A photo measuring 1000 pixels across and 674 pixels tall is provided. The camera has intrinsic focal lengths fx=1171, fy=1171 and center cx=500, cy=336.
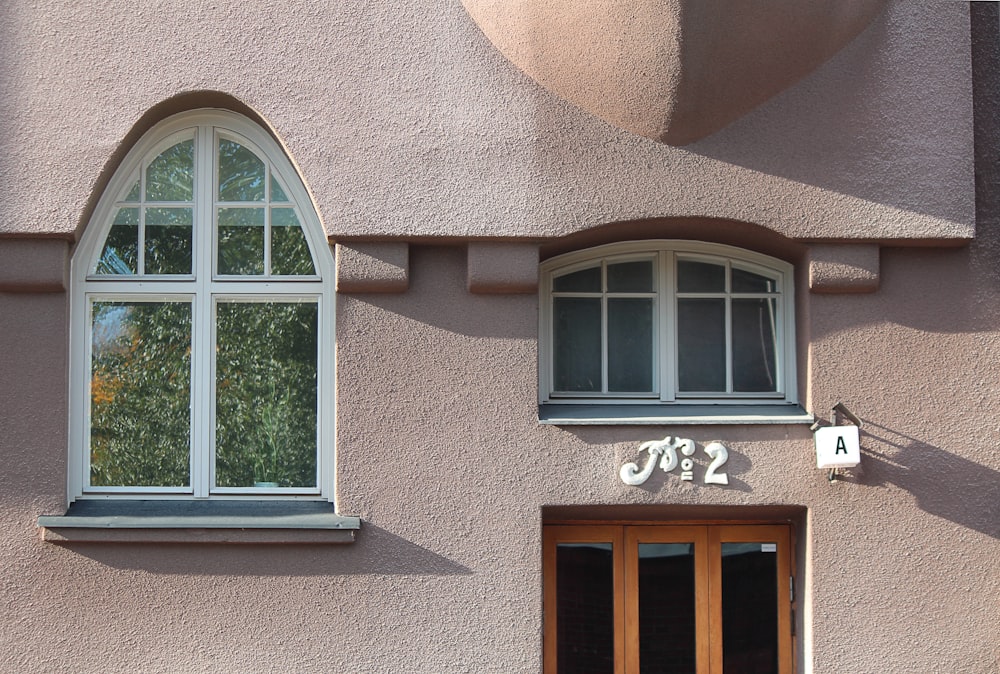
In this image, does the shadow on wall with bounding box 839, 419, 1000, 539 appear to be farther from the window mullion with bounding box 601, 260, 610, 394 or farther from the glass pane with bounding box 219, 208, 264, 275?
the glass pane with bounding box 219, 208, 264, 275

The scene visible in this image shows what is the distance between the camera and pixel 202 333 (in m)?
6.52

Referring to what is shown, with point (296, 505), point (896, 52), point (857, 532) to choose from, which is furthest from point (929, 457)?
point (296, 505)

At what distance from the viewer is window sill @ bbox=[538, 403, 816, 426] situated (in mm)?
6316

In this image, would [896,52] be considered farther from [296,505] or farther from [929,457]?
[296,505]

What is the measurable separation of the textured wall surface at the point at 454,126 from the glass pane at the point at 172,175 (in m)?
0.32

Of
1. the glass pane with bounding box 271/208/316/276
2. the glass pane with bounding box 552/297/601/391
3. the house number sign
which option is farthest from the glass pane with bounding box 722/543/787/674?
the glass pane with bounding box 271/208/316/276

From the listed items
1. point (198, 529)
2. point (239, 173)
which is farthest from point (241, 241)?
point (198, 529)

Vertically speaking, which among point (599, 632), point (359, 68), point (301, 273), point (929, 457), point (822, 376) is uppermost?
point (359, 68)

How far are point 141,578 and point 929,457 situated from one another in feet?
14.0

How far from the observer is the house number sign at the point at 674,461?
629 centimetres

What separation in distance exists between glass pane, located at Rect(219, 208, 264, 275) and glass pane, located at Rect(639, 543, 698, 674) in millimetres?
2715

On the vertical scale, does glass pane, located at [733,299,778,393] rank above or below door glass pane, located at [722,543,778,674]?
above

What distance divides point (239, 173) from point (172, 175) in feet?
1.23

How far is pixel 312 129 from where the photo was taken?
20.8 feet
